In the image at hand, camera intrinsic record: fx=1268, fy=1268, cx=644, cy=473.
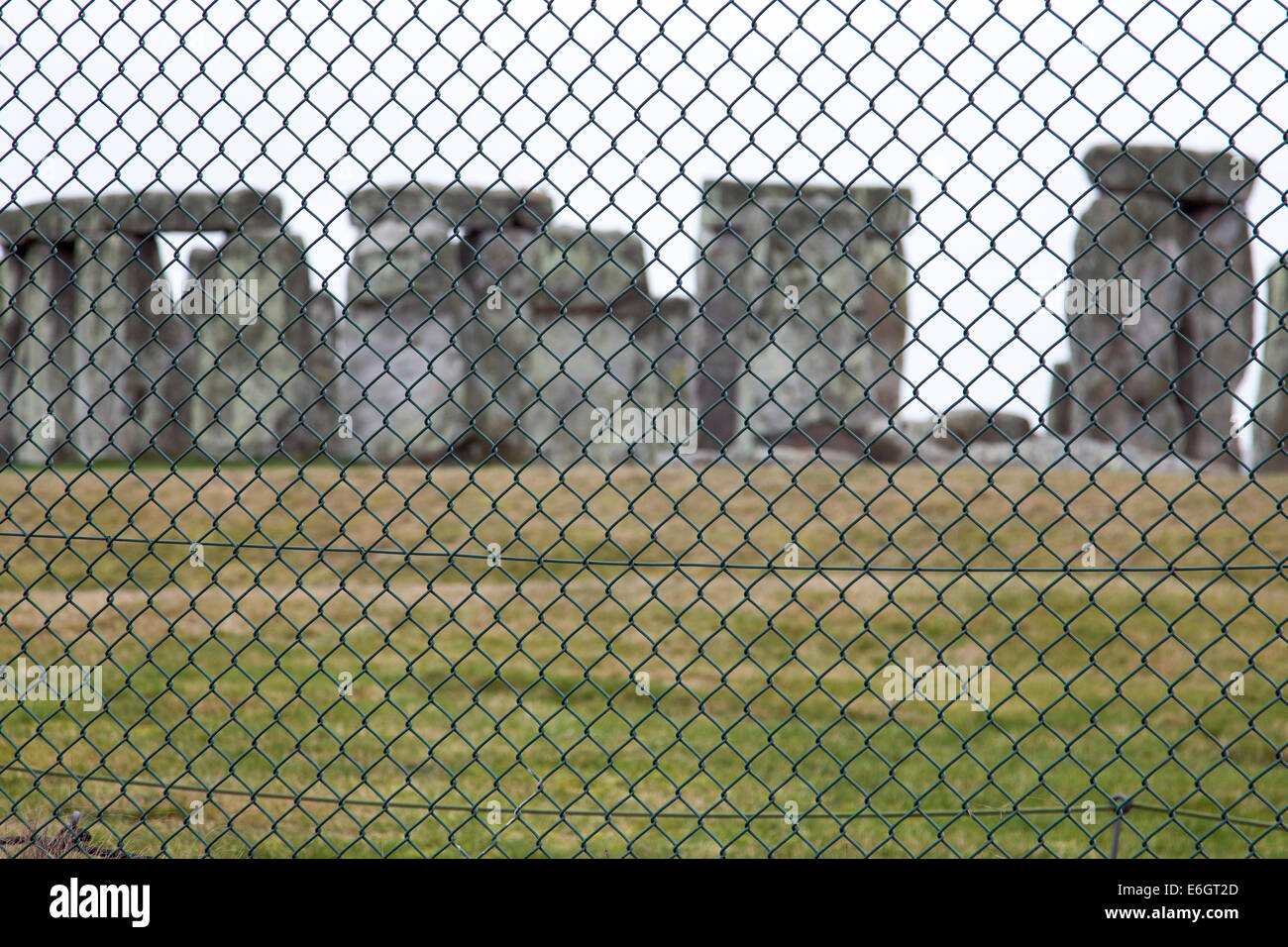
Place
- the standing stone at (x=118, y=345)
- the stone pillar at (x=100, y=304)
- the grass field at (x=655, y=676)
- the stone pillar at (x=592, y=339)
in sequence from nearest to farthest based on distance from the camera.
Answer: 1. the grass field at (x=655, y=676)
2. the stone pillar at (x=592, y=339)
3. the standing stone at (x=118, y=345)
4. the stone pillar at (x=100, y=304)

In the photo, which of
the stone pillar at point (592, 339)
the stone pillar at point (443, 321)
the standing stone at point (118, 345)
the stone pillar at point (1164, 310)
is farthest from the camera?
the standing stone at point (118, 345)

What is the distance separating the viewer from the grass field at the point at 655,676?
103 inches

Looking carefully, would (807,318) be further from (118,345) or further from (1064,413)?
(118,345)

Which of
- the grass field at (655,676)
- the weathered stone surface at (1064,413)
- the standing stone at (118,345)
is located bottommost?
the grass field at (655,676)

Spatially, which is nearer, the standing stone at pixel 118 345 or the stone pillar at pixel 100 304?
the standing stone at pixel 118 345

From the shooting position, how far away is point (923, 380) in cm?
A: 219

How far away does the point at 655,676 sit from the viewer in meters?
5.57

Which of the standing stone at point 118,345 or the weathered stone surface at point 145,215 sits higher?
the weathered stone surface at point 145,215

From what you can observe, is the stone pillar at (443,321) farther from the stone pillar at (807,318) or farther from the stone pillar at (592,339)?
the stone pillar at (807,318)

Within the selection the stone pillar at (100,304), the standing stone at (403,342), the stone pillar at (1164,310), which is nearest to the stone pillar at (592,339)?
the standing stone at (403,342)

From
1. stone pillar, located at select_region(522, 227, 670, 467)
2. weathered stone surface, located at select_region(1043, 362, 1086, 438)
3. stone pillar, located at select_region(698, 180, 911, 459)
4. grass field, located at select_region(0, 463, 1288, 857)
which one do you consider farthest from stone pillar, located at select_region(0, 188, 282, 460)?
weathered stone surface, located at select_region(1043, 362, 1086, 438)

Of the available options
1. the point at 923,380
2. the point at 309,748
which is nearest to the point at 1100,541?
the point at 309,748

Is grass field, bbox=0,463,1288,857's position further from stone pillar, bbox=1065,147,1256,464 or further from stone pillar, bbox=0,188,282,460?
stone pillar, bbox=0,188,282,460

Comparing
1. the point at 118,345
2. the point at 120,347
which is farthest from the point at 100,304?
the point at 118,345
